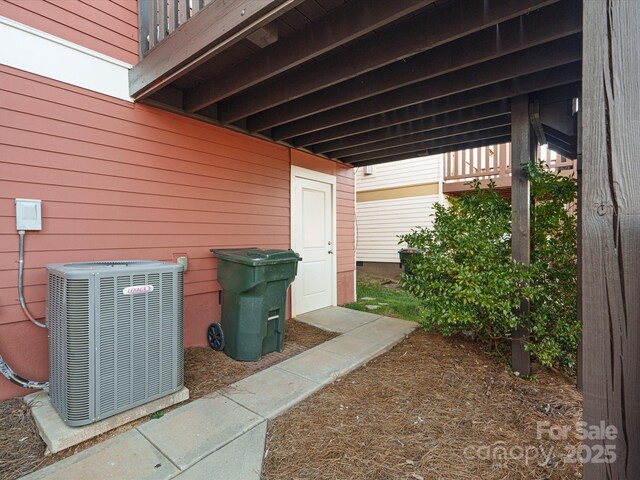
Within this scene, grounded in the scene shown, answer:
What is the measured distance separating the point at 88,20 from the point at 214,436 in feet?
11.3

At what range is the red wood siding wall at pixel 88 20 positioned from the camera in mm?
2271

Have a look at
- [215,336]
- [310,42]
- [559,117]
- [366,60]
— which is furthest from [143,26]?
[559,117]

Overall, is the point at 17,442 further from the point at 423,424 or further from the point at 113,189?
the point at 423,424

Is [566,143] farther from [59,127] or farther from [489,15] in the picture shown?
[59,127]

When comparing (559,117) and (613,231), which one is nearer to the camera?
(613,231)

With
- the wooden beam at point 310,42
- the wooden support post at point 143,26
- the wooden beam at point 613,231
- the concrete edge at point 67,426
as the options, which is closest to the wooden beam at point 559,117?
the wooden beam at point 310,42

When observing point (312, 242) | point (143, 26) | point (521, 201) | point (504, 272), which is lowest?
point (504, 272)

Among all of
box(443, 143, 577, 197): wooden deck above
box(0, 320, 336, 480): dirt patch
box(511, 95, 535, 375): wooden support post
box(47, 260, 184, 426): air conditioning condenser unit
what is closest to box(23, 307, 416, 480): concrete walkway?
box(0, 320, 336, 480): dirt patch

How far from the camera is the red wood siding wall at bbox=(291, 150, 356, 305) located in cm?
549

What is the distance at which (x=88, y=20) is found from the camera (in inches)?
101

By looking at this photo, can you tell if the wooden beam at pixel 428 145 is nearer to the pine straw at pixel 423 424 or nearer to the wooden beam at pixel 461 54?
the wooden beam at pixel 461 54

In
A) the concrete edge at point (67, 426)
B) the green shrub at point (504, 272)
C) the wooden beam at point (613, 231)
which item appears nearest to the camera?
the wooden beam at point (613, 231)

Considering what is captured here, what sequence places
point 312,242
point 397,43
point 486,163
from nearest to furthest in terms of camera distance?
point 397,43, point 312,242, point 486,163

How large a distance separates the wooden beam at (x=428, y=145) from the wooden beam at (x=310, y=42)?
2.49 meters
